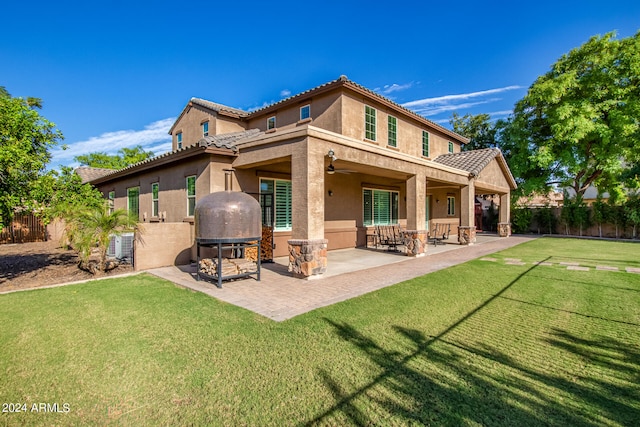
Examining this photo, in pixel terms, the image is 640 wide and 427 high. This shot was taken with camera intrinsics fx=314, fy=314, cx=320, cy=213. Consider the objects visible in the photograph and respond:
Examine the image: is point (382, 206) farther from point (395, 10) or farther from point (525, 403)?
point (525, 403)

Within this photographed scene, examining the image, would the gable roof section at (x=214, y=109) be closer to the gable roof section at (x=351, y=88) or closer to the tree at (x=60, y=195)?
the gable roof section at (x=351, y=88)

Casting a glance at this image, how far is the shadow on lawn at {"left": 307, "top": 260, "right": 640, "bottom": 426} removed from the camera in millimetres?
2600

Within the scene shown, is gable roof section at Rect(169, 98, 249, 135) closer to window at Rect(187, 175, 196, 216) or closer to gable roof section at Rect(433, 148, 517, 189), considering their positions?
window at Rect(187, 175, 196, 216)

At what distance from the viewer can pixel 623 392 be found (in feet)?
9.62

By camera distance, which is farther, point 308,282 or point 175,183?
point 175,183

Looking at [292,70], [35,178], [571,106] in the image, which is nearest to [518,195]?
[571,106]

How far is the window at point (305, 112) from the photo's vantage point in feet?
41.3

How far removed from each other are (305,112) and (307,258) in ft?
24.1

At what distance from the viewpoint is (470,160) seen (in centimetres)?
1694

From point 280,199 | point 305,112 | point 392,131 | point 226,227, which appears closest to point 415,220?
point 392,131

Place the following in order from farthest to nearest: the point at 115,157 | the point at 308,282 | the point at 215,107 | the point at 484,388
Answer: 1. the point at 115,157
2. the point at 215,107
3. the point at 308,282
4. the point at 484,388

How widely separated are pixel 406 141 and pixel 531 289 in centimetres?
999

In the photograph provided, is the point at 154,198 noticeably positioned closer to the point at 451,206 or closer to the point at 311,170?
the point at 311,170

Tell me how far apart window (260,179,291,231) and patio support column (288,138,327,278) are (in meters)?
3.27
